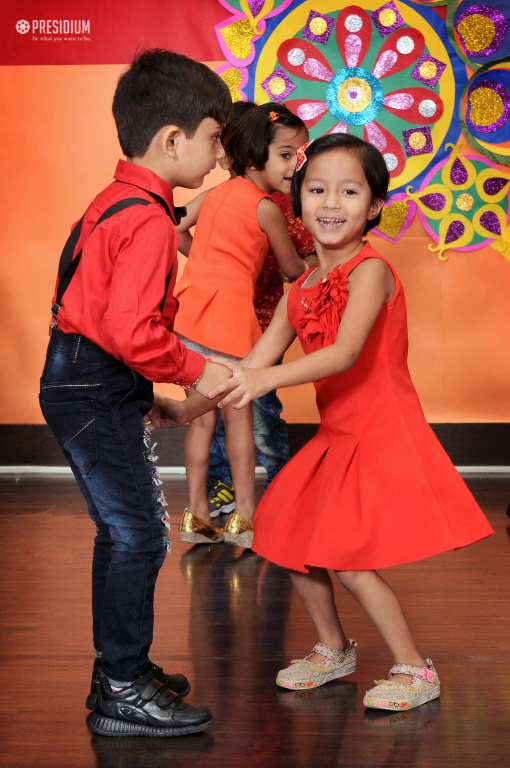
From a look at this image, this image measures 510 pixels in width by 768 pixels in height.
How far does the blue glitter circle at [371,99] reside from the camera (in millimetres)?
3449

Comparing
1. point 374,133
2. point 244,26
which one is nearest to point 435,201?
point 374,133

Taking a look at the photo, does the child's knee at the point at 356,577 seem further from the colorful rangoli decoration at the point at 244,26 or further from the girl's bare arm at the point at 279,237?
the colorful rangoli decoration at the point at 244,26

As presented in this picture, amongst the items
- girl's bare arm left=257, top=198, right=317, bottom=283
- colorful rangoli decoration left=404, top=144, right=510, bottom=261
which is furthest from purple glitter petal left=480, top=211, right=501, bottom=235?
girl's bare arm left=257, top=198, right=317, bottom=283

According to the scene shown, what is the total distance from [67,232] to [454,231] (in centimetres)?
160

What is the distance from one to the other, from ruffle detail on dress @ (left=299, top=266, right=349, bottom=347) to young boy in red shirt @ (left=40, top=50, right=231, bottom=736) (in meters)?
0.27

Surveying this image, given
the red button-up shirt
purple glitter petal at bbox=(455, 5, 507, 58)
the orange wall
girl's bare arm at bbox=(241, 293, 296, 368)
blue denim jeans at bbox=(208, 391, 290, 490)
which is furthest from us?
the orange wall

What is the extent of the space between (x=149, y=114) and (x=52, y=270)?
7.57 ft

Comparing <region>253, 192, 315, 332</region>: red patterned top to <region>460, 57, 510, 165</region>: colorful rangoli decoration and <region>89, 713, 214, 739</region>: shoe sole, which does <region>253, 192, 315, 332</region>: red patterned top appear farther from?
<region>89, 713, 214, 739</region>: shoe sole

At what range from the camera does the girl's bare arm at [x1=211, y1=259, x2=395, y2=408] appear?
1.37 m

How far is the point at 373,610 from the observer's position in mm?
1468

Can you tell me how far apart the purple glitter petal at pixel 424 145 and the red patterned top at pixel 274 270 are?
95 centimetres

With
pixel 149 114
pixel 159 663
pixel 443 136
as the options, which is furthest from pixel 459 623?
pixel 443 136

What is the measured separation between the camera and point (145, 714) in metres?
1.38

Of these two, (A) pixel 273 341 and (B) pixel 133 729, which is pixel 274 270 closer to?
(A) pixel 273 341
